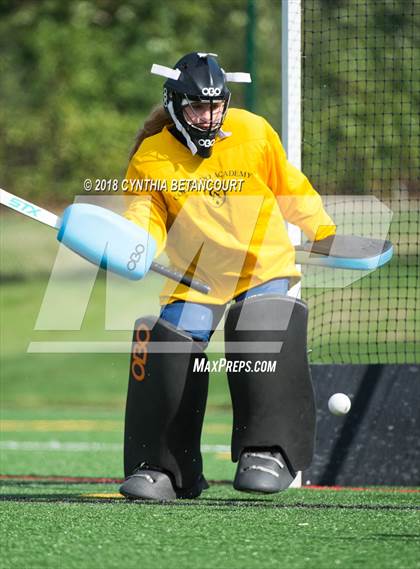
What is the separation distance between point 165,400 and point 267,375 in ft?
1.27

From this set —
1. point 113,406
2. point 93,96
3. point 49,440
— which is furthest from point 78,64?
point 49,440

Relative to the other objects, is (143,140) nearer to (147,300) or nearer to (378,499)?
(378,499)

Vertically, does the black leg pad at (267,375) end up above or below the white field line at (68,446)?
above

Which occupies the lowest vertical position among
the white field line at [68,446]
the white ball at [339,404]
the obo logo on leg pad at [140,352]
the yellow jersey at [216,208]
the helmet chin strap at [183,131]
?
the white field line at [68,446]

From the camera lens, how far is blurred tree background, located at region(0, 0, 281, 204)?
17547 millimetres

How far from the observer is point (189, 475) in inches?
172

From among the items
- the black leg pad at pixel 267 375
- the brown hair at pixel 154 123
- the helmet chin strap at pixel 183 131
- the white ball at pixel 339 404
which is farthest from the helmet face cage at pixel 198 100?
the white ball at pixel 339 404

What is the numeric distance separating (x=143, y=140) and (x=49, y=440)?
4167 mm

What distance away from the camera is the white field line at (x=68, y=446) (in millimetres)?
7703

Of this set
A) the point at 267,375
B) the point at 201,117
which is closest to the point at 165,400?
the point at 267,375

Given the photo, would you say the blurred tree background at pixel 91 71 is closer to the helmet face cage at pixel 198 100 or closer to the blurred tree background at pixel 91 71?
the blurred tree background at pixel 91 71

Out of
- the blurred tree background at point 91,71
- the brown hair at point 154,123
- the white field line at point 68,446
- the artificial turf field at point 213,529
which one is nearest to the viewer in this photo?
the artificial turf field at point 213,529

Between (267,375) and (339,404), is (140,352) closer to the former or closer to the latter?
(267,375)

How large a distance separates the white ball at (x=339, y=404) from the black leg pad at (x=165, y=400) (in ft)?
2.85
